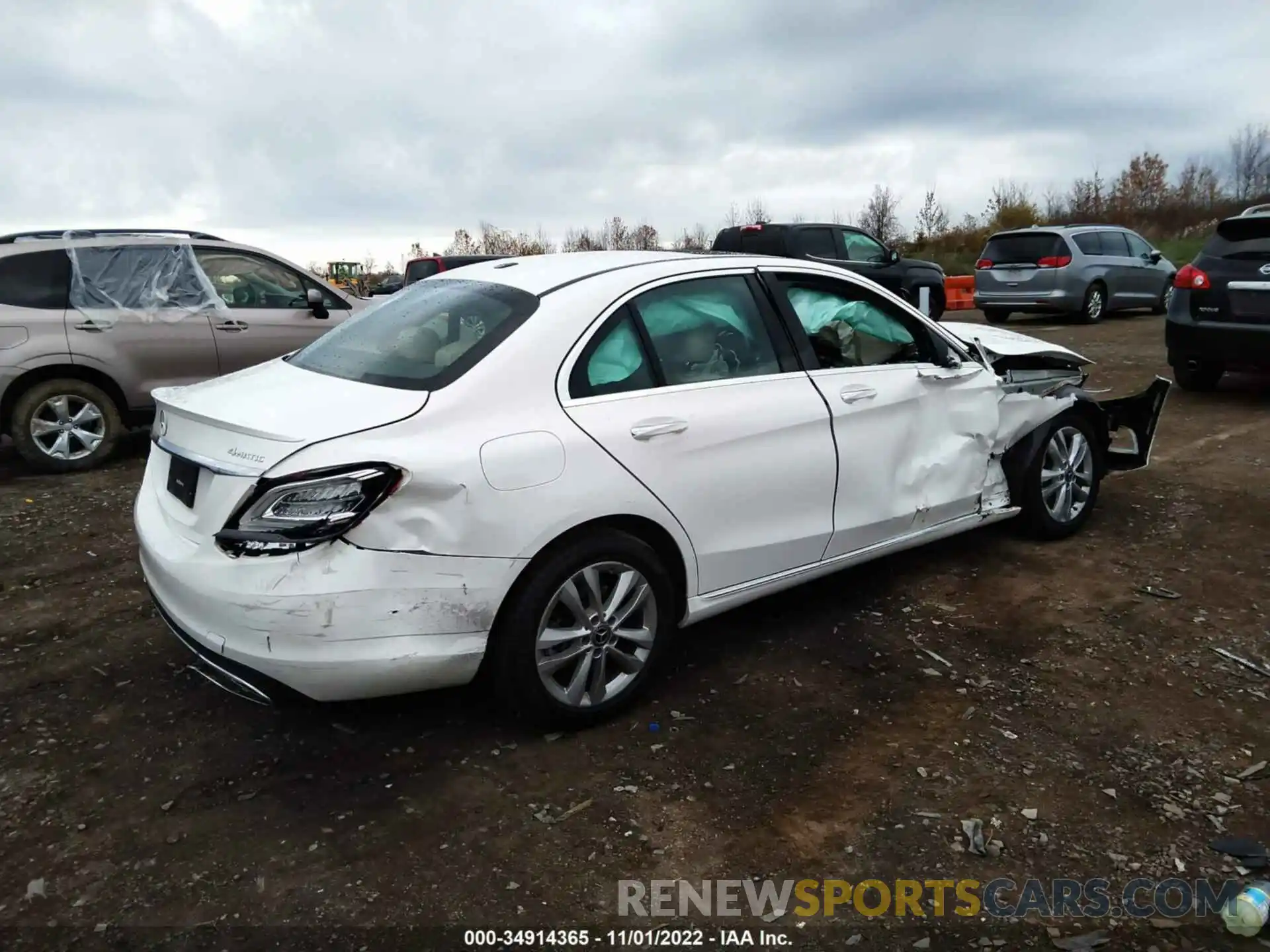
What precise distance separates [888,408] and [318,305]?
5.57 m

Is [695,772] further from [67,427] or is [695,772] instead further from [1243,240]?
[1243,240]

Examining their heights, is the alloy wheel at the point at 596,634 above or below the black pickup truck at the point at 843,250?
below

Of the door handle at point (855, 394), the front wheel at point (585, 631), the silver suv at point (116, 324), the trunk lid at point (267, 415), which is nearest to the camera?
the trunk lid at point (267, 415)

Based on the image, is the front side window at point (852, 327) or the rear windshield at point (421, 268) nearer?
the front side window at point (852, 327)

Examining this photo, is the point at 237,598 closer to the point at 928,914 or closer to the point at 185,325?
the point at 928,914

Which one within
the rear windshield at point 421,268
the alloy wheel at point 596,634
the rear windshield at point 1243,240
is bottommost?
the alloy wheel at point 596,634

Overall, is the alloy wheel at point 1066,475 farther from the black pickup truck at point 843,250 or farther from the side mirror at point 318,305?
the black pickup truck at point 843,250

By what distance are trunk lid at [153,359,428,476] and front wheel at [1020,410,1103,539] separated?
→ 10.9 feet

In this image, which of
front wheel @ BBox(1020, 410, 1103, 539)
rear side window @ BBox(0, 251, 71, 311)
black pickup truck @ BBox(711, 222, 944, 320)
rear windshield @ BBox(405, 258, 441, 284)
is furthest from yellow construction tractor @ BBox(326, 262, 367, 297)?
front wheel @ BBox(1020, 410, 1103, 539)

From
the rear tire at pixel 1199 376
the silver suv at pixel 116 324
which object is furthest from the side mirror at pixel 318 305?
the rear tire at pixel 1199 376

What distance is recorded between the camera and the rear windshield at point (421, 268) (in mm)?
16156

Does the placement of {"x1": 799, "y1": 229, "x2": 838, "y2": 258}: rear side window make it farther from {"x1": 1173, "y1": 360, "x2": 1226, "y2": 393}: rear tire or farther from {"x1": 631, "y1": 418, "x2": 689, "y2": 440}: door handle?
{"x1": 631, "y1": 418, "x2": 689, "y2": 440}: door handle

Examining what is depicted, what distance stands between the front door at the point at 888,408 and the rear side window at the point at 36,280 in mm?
5874

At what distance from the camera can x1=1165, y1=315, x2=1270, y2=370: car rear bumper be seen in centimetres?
764
